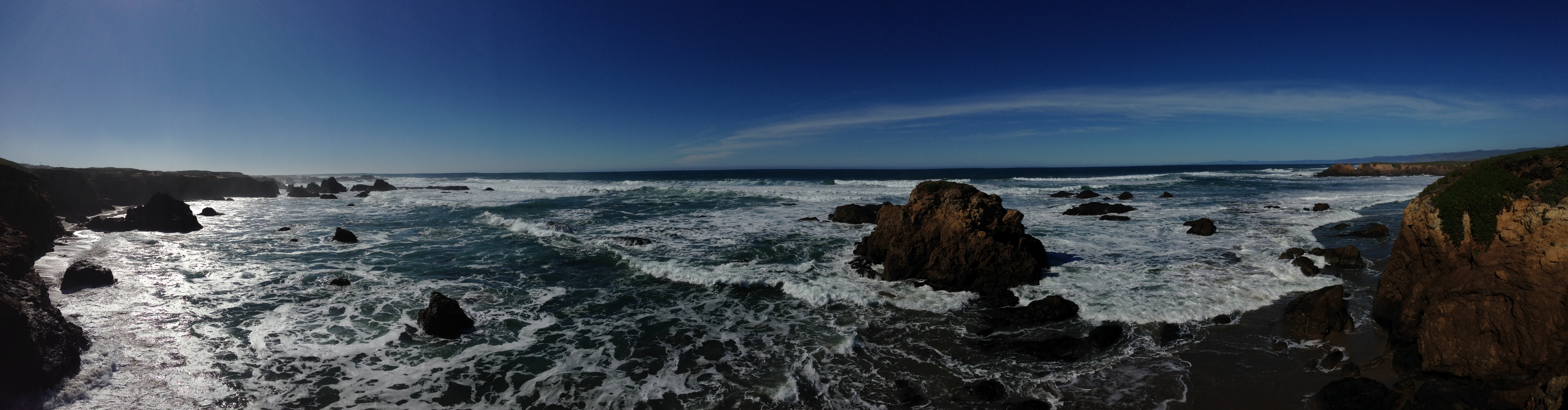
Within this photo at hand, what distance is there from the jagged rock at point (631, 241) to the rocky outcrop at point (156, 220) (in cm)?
1660

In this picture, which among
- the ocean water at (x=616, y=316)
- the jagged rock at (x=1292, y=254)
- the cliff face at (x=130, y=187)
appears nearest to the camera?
the ocean water at (x=616, y=316)

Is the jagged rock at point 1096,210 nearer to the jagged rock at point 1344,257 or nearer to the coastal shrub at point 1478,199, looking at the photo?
the jagged rock at point 1344,257

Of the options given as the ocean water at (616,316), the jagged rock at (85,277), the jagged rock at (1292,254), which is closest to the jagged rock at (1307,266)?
the ocean water at (616,316)

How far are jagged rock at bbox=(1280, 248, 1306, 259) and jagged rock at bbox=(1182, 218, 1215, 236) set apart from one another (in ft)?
11.9

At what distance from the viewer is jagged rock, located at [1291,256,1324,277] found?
36.0 ft

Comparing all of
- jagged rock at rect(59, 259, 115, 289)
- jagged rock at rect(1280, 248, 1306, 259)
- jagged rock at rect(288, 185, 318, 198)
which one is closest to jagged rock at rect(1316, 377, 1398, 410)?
jagged rock at rect(1280, 248, 1306, 259)

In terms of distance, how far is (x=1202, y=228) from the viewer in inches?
650

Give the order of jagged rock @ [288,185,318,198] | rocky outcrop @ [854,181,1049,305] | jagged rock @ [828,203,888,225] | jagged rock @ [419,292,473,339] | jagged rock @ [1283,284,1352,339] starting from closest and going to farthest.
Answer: jagged rock @ [1283,284,1352,339] < jagged rock @ [419,292,473,339] < rocky outcrop @ [854,181,1049,305] < jagged rock @ [828,203,888,225] < jagged rock @ [288,185,318,198]

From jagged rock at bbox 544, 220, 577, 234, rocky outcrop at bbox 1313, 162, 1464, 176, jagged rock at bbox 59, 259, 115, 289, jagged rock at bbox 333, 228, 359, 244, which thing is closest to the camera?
jagged rock at bbox 59, 259, 115, 289

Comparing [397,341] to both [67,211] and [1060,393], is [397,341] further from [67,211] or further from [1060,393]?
[67,211]

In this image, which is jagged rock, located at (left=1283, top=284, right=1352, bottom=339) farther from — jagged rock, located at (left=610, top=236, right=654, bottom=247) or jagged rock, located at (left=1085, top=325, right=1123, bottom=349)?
jagged rock, located at (left=610, top=236, right=654, bottom=247)

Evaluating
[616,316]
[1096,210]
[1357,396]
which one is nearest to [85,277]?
[616,316]

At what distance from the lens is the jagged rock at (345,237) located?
17438 millimetres

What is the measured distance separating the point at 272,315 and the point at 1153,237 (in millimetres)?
21256
